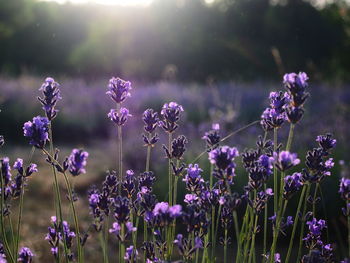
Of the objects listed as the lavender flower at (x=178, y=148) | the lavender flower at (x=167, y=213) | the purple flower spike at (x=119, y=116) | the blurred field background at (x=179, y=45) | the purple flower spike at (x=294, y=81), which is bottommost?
the lavender flower at (x=167, y=213)

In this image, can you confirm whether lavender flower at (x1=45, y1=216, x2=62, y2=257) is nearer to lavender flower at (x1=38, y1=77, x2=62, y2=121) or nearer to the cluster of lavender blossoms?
the cluster of lavender blossoms

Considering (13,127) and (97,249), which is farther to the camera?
(13,127)

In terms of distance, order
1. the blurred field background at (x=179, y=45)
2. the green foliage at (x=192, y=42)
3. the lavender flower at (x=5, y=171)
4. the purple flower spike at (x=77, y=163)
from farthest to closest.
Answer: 1. the green foliage at (x=192, y=42)
2. the blurred field background at (x=179, y=45)
3. the lavender flower at (x=5, y=171)
4. the purple flower spike at (x=77, y=163)

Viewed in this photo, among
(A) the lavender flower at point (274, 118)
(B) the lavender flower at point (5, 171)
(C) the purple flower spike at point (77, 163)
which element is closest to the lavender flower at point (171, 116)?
(A) the lavender flower at point (274, 118)

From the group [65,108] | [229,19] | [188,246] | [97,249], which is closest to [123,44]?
[229,19]

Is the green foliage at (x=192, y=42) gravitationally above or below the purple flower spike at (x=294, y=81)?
above

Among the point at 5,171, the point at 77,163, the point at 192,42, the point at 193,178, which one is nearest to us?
the point at 77,163

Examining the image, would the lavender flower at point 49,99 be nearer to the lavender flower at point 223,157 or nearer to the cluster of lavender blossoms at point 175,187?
the cluster of lavender blossoms at point 175,187

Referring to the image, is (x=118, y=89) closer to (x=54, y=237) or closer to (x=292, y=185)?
(x=54, y=237)

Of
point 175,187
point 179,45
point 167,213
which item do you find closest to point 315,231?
point 175,187

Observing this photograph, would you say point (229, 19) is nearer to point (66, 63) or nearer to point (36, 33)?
point (66, 63)

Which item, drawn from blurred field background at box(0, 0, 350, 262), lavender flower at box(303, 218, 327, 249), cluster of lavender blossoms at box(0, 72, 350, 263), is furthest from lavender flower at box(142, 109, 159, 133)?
blurred field background at box(0, 0, 350, 262)

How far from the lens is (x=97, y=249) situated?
4.27 m

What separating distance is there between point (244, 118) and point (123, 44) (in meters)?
14.5
